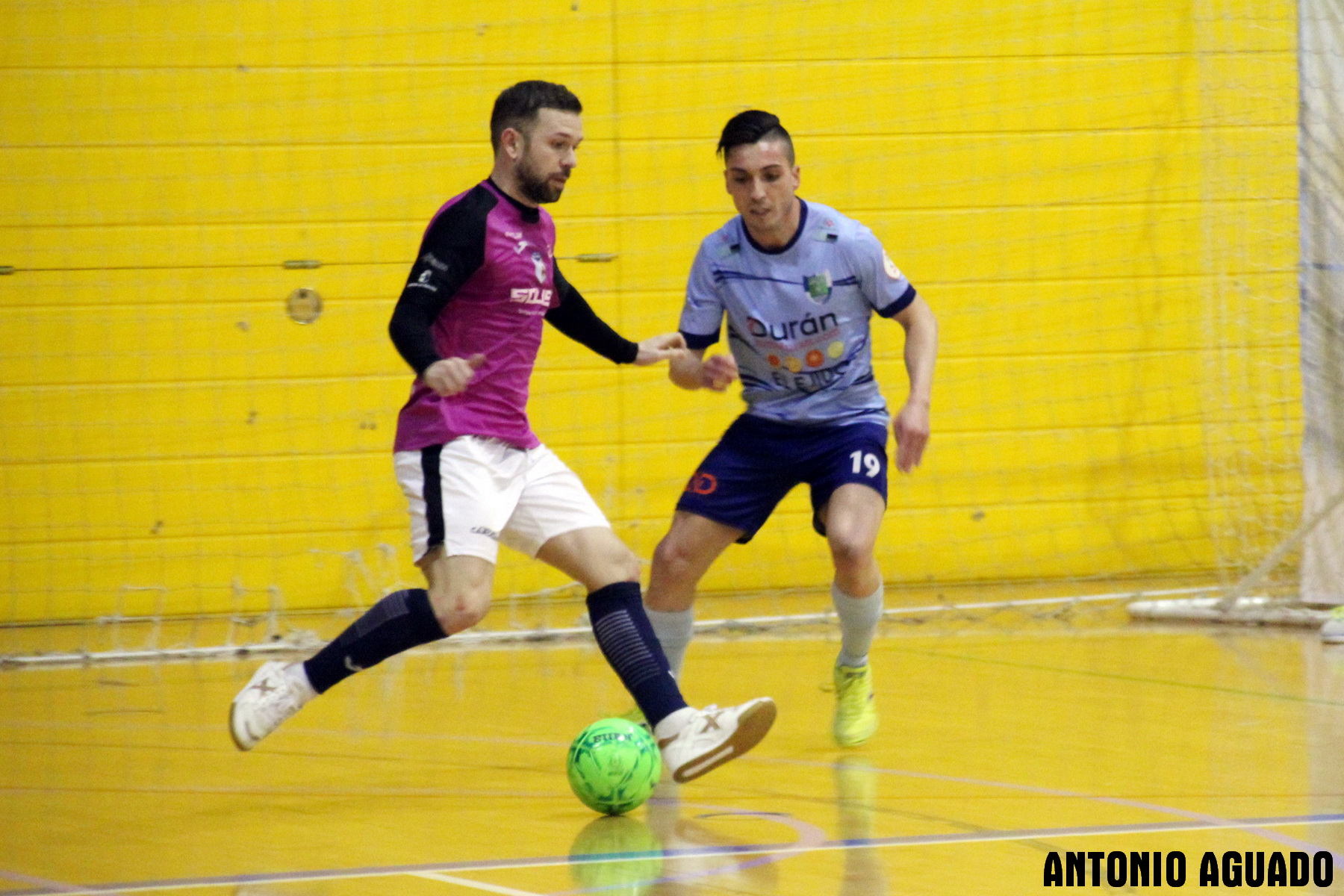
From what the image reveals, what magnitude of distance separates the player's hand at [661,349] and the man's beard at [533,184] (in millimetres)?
520

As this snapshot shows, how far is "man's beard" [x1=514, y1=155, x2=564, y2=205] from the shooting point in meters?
4.55

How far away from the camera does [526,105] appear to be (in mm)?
4547

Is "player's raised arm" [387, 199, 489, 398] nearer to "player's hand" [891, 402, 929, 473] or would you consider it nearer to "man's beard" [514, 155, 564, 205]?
"man's beard" [514, 155, 564, 205]

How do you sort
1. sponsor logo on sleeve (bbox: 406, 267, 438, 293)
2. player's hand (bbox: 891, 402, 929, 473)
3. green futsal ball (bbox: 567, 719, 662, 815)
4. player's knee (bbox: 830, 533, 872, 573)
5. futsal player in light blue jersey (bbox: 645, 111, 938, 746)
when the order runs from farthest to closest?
1. futsal player in light blue jersey (bbox: 645, 111, 938, 746)
2. player's knee (bbox: 830, 533, 872, 573)
3. player's hand (bbox: 891, 402, 929, 473)
4. sponsor logo on sleeve (bbox: 406, 267, 438, 293)
5. green futsal ball (bbox: 567, 719, 662, 815)

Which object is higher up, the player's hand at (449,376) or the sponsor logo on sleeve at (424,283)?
the sponsor logo on sleeve at (424,283)

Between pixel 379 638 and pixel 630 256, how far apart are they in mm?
4381

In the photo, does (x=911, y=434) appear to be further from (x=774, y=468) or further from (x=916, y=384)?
(x=774, y=468)

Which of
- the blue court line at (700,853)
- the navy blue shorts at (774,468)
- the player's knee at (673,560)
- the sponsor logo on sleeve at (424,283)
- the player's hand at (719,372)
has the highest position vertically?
the sponsor logo on sleeve at (424,283)

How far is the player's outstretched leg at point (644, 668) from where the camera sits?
418cm

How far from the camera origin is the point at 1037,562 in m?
9.08

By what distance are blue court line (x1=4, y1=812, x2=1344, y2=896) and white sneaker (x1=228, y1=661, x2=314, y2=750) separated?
2.79 feet

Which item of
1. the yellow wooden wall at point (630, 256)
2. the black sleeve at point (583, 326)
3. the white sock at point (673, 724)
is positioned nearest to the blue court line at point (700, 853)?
the white sock at point (673, 724)

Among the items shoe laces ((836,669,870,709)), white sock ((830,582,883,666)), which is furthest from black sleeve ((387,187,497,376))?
shoe laces ((836,669,870,709))

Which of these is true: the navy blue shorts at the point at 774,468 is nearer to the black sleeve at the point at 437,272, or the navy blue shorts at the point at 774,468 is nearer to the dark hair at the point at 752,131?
the dark hair at the point at 752,131
